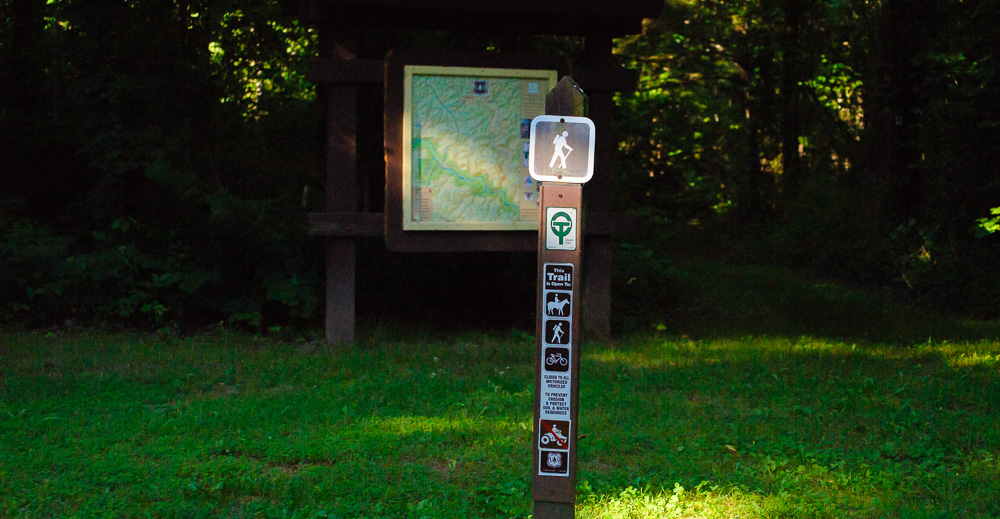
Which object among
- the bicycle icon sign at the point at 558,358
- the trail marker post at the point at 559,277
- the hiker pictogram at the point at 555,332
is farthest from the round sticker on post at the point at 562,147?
the bicycle icon sign at the point at 558,358

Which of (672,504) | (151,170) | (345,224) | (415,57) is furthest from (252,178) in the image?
(672,504)

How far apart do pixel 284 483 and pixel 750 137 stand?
1862 cm

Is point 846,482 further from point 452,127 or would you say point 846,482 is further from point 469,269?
point 469,269

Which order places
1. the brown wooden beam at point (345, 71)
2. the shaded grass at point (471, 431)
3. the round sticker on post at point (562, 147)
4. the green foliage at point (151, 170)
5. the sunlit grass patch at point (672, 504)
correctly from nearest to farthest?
the round sticker on post at point (562, 147) < the sunlit grass patch at point (672, 504) < the shaded grass at point (471, 431) < the brown wooden beam at point (345, 71) < the green foliage at point (151, 170)

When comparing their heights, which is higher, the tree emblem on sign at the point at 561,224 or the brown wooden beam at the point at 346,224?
the tree emblem on sign at the point at 561,224

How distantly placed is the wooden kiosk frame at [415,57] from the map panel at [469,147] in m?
0.18

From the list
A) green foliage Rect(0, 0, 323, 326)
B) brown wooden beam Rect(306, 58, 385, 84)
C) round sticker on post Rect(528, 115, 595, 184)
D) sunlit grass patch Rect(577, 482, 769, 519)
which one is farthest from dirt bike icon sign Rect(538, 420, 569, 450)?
green foliage Rect(0, 0, 323, 326)

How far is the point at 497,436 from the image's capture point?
6.38 m

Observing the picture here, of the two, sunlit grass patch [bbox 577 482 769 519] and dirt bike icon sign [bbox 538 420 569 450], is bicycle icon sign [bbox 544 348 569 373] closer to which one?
dirt bike icon sign [bbox 538 420 569 450]

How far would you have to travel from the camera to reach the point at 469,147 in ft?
32.2

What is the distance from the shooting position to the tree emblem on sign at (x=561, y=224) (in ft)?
12.5

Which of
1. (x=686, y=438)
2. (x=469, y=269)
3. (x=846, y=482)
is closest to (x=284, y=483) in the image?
(x=686, y=438)

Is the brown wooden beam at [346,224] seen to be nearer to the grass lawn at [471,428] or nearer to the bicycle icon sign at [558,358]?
the grass lawn at [471,428]

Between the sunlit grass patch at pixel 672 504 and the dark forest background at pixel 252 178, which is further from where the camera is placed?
the dark forest background at pixel 252 178
